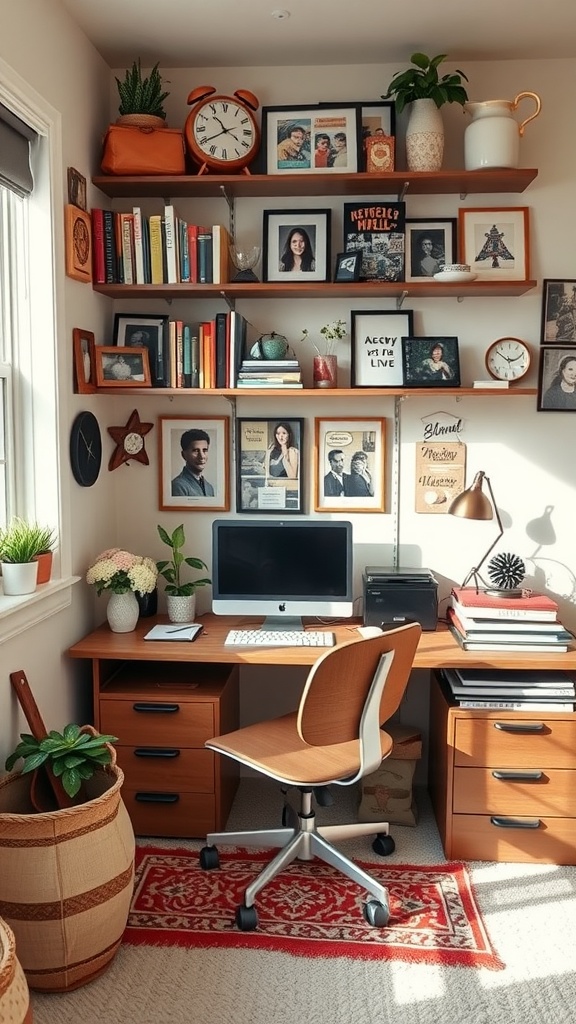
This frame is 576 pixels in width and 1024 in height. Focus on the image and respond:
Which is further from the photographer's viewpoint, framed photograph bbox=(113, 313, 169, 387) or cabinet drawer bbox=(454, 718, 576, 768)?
framed photograph bbox=(113, 313, 169, 387)

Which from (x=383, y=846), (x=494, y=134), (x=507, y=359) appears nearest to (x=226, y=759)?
(x=383, y=846)

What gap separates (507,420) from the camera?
3080mm

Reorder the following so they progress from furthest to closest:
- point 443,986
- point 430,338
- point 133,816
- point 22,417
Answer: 1. point 430,338
2. point 133,816
3. point 22,417
4. point 443,986

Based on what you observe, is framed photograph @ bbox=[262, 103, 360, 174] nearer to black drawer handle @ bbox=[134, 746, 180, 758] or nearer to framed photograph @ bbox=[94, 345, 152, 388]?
framed photograph @ bbox=[94, 345, 152, 388]

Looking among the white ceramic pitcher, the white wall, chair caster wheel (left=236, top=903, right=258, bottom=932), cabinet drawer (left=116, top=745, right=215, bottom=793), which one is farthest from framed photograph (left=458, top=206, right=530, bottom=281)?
chair caster wheel (left=236, top=903, right=258, bottom=932)

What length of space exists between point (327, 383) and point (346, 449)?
11.7 inches

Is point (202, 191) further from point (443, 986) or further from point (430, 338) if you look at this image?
point (443, 986)

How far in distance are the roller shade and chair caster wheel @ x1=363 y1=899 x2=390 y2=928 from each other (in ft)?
7.35

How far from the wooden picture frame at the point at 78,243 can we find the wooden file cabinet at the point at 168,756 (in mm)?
1368

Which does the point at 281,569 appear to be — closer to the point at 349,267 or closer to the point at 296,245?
the point at 349,267

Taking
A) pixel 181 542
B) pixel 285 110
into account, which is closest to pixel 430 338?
pixel 285 110

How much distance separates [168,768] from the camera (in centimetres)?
274

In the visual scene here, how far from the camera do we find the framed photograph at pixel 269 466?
3143 mm

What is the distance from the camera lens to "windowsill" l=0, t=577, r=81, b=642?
7.34 feet
